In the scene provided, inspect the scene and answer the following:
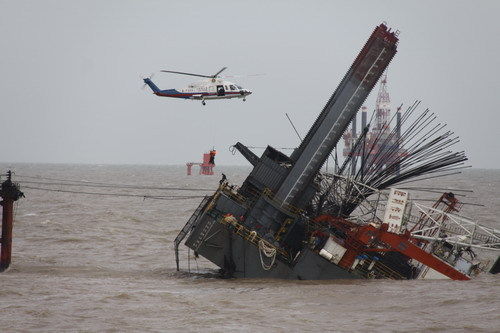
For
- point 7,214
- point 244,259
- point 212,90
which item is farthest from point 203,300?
point 212,90

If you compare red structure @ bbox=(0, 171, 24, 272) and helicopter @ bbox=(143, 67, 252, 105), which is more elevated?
helicopter @ bbox=(143, 67, 252, 105)

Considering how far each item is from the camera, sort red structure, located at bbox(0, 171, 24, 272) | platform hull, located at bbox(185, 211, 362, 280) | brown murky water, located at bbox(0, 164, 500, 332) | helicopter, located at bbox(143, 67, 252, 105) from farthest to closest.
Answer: helicopter, located at bbox(143, 67, 252, 105)
red structure, located at bbox(0, 171, 24, 272)
platform hull, located at bbox(185, 211, 362, 280)
brown murky water, located at bbox(0, 164, 500, 332)

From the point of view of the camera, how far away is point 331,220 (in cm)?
3231

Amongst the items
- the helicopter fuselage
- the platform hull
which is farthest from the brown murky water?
the helicopter fuselage

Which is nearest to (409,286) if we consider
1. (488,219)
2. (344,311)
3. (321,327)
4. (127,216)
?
(344,311)

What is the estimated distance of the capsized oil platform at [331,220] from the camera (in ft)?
102

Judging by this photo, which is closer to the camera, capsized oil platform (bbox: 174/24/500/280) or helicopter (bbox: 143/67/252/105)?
capsized oil platform (bbox: 174/24/500/280)

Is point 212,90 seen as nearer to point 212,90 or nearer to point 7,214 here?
point 212,90

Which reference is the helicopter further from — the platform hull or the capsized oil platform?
the platform hull

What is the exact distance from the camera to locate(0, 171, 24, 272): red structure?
34.6 meters

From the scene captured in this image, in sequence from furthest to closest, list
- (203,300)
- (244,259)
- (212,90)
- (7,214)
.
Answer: (212,90) < (7,214) < (244,259) < (203,300)

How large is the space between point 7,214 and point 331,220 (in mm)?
16537

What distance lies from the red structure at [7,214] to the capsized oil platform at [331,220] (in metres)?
9.05

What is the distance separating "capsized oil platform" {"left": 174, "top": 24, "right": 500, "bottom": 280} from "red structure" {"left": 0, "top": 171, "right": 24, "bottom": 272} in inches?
356
